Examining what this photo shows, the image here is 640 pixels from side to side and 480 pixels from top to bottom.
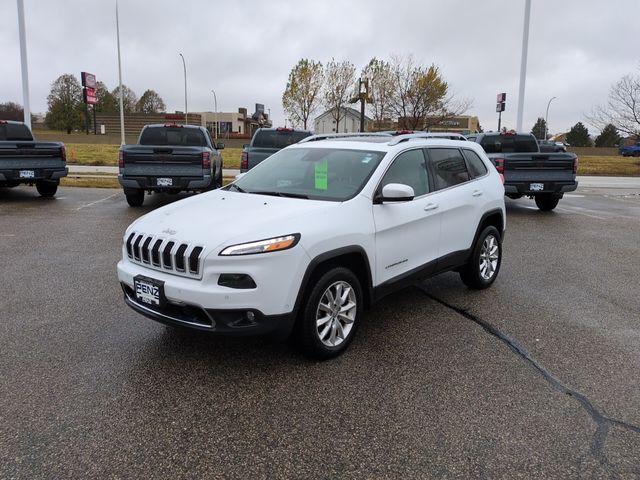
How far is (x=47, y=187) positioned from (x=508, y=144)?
11.7 m

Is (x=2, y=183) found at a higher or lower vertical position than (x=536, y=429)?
higher

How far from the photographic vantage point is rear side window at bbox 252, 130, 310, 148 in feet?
45.1

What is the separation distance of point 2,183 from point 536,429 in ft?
42.0

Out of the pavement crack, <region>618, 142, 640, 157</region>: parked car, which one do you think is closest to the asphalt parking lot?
the pavement crack

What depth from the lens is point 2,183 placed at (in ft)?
40.3

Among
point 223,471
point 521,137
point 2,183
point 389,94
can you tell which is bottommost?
point 223,471

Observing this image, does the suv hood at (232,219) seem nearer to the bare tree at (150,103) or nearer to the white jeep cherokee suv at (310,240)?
the white jeep cherokee suv at (310,240)

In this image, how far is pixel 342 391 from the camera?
351 centimetres

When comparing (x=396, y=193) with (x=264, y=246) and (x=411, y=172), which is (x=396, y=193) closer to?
(x=411, y=172)

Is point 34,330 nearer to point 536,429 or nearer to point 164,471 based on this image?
point 164,471

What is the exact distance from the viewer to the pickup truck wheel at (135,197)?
12006 mm

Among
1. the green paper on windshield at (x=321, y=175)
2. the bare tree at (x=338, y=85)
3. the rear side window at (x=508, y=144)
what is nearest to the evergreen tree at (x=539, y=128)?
the bare tree at (x=338, y=85)

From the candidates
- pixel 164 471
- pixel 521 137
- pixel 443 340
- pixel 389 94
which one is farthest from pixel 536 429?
pixel 389 94

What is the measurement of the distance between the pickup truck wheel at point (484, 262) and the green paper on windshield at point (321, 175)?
78.5 inches
